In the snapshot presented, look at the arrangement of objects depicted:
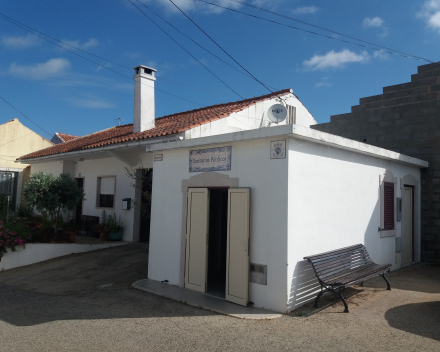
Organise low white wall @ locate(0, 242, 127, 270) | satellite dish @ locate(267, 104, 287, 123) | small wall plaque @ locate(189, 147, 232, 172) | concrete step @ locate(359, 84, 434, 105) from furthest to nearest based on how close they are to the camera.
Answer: concrete step @ locate(359, 84, 434, 105)
low white wall @ locate(0, 242, 127, 270)
satellite dish @ locate(267, 104, 287, 123)
small wall plaque @ locate(189, 147, 232, 172)

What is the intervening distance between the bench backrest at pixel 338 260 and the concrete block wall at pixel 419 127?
Result: 3.95 m

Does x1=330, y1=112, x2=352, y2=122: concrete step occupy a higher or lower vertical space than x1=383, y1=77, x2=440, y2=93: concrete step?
lower

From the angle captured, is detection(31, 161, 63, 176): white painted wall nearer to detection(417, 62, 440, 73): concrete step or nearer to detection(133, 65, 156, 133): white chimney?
detection(133, 65, 156, 133): white chimney

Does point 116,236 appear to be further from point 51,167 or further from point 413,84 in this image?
point 413,84

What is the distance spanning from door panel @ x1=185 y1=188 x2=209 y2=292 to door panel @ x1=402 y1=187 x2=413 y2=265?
592 cm

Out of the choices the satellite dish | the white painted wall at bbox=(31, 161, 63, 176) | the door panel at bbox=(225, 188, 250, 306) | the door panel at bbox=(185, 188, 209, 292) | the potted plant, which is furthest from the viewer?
the white painted wall at bbox=(31, 161, 63, 176)

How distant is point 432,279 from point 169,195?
615 centimetres

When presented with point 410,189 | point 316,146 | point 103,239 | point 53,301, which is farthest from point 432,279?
point 103,239

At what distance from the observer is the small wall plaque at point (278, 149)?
589cm

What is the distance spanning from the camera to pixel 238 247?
638 centimetres

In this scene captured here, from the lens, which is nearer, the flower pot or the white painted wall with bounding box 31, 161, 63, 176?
the flower pot

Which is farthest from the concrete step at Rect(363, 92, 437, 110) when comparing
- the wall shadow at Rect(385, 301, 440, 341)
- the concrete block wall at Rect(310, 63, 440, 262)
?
the wall shadow at Rect(385, 301, 440, 341)

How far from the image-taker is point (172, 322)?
5.51 m

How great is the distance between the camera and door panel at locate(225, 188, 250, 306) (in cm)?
620
